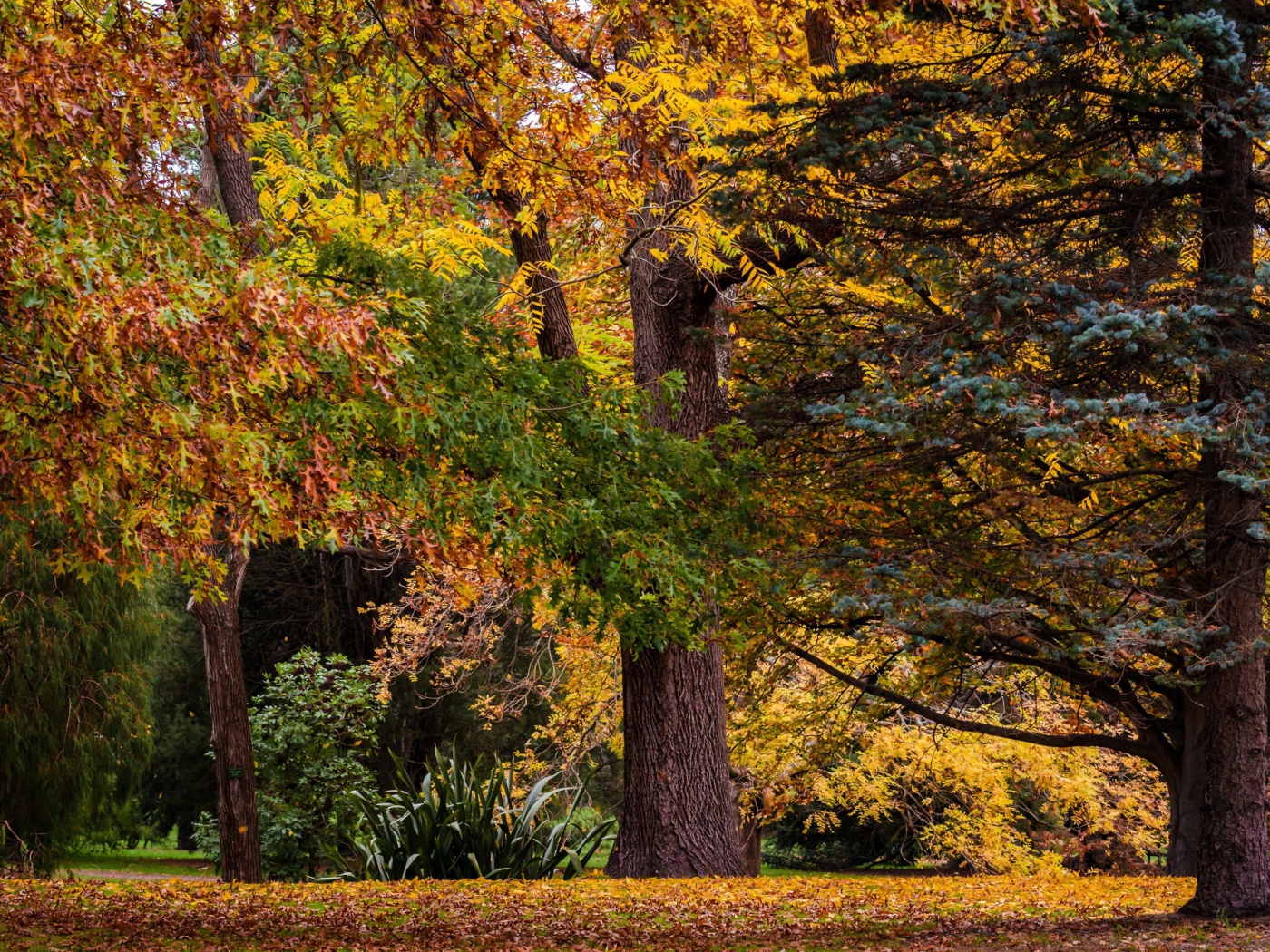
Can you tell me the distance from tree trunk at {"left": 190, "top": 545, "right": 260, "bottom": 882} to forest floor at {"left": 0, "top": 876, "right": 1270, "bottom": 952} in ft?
8.54

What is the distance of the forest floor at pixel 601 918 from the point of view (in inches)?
258

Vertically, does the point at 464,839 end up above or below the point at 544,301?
below

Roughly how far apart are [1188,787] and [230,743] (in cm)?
908

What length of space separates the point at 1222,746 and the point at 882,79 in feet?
14.5

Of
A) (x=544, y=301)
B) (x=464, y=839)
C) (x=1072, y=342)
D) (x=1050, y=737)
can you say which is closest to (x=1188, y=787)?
(x=1050, y=737)

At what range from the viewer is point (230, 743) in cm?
1280

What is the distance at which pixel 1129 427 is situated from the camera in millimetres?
6332

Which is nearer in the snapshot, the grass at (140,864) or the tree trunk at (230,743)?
the tree trunk at (230,743)

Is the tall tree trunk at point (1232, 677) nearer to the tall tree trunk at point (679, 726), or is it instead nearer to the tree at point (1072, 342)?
the tree at point (1072, 342)

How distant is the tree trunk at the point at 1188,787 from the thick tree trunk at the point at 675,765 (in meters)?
3.58

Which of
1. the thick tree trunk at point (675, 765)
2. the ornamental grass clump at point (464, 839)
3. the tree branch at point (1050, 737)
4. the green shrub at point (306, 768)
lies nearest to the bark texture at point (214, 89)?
the thick tree trunk at point (675, 765)

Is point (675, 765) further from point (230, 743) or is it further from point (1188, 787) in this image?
point (230, 743)

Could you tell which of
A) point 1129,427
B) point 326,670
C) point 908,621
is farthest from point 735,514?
point 326,670

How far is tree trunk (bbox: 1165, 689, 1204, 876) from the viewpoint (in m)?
9.38
